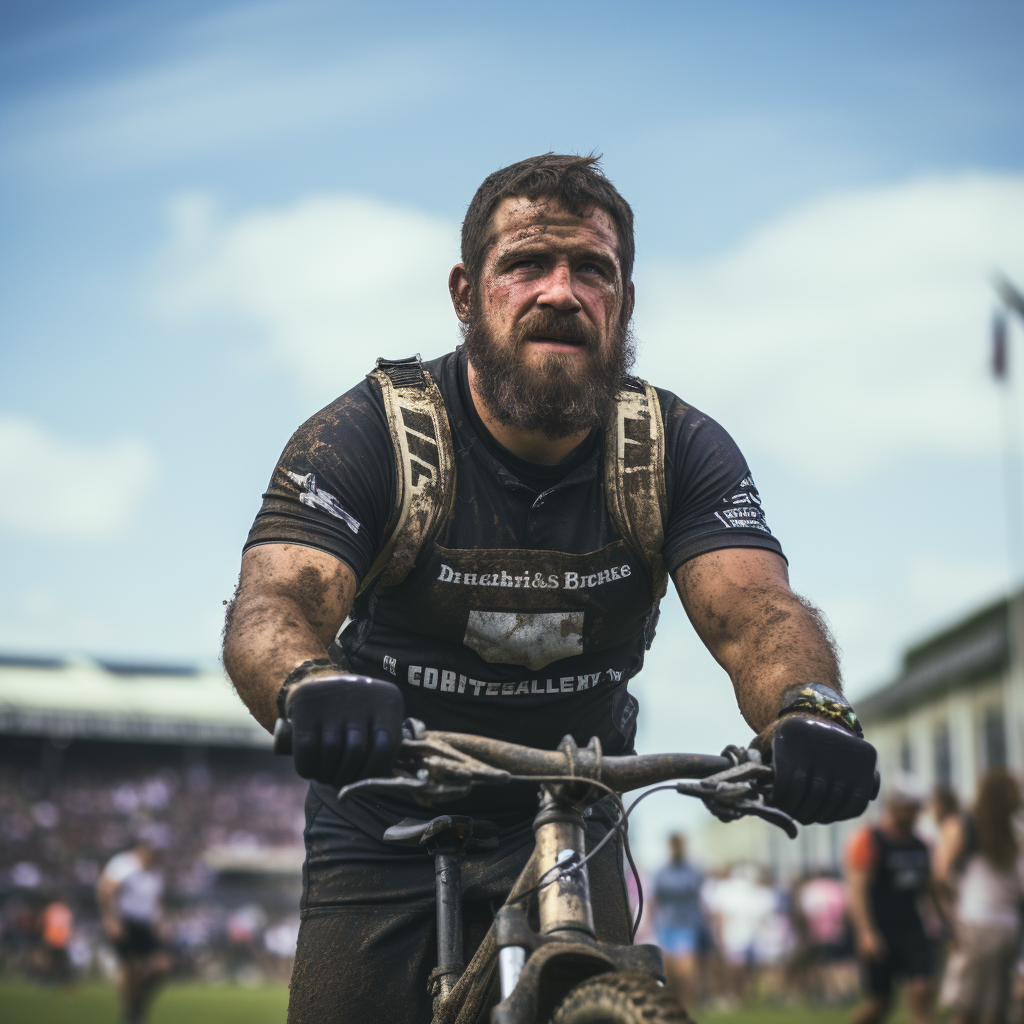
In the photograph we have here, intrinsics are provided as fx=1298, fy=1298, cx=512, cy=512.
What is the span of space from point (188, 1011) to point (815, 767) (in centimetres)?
→ 1469

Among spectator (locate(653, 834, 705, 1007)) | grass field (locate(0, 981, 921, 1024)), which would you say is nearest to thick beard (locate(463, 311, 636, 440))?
spectator (locate(653, 834, 705, 1007))

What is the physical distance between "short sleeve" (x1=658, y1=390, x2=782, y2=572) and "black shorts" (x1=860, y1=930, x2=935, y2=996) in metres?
6.87

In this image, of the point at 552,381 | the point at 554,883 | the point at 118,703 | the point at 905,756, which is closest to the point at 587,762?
the point at 554,883

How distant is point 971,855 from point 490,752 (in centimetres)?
795

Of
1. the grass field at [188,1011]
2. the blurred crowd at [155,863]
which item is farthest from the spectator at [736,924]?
the blurred crowd at [155,863]

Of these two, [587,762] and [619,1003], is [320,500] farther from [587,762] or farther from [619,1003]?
[619,1003]

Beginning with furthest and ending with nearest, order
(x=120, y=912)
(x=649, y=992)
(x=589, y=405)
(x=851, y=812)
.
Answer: (x=120, y=912) < (x=589, y=405) < (x=851, y=812) < (x=649, y=992)

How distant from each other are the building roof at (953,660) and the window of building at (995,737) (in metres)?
0.85

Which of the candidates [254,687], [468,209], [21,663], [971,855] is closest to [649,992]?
[254,687]

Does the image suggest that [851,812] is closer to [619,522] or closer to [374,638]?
[619,522]

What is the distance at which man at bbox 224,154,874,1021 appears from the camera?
2959mm

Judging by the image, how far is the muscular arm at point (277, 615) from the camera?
8.15ft

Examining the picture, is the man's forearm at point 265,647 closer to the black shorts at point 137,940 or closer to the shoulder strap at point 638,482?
the shoulder strap at point 638,482

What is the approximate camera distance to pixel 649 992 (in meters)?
1.96
